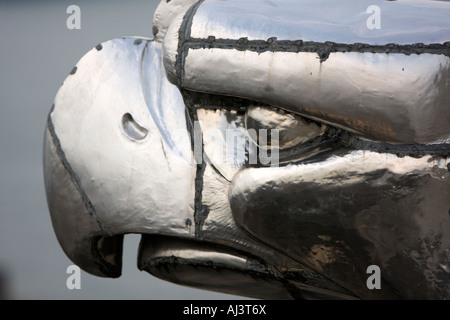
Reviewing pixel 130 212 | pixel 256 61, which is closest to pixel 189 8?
pixel 256 61

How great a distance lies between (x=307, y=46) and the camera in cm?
92

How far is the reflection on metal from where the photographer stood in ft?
2.96

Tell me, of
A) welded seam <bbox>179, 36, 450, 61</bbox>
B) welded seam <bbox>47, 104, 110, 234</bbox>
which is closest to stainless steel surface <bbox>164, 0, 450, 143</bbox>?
welded seam <bbox>179, 36, 450, 61</bbox>

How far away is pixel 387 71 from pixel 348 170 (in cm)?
10

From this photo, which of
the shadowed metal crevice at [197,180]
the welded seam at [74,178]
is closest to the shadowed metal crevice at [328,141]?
the shadowed metal crevice at [197,180]

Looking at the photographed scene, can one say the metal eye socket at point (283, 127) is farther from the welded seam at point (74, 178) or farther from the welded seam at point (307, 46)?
the welded seam at point (74, 178)

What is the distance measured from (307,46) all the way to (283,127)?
0.08 metres

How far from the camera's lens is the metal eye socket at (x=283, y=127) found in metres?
0.94

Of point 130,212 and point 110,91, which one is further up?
point 110,91

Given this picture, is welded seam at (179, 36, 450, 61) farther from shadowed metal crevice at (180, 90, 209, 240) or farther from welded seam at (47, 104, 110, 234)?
welded seam at (47, 104, 110, 234)

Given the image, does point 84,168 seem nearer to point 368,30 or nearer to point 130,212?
point 130,212

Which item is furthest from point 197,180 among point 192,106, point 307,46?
point 307,46

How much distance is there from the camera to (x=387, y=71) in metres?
0.90

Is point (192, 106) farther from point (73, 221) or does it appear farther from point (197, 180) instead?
point (73, 221)
